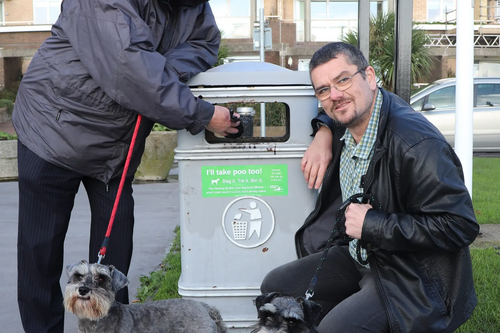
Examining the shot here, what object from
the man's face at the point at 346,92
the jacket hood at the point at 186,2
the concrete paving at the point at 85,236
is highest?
the jacket hood at the point at 186,2

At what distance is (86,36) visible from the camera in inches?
105

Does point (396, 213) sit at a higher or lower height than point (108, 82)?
lower

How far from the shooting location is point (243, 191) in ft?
10.0

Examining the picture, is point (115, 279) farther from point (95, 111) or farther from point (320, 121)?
point (320, 121)

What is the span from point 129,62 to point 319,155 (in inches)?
40.0

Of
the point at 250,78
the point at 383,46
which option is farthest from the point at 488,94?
the point at 250,78

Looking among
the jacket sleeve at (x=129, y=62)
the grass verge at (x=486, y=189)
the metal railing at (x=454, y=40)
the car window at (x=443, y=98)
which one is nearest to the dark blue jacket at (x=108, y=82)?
the jacket sleeve at (x=129, y=62)

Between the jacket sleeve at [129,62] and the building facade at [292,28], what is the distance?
2218 cm

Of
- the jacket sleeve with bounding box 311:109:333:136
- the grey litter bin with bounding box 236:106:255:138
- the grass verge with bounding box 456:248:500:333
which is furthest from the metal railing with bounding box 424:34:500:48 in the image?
the jacket sleeve with bounding box 311:109:333:136

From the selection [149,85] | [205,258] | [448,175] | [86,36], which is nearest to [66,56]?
[86,36]

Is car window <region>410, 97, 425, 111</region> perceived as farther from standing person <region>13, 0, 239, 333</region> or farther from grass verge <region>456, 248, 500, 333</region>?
standing person <region>13, 0, 239, 333</region>

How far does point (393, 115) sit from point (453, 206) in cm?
48

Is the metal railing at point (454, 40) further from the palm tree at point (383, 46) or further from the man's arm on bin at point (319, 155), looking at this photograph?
the man's arm on bin at point (319, 155)

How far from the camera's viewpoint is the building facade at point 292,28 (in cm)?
2555
